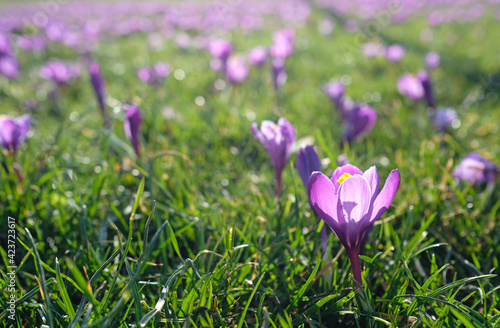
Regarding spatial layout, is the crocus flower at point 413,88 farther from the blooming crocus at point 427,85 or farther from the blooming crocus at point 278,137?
the blooming crocus at point 278,137

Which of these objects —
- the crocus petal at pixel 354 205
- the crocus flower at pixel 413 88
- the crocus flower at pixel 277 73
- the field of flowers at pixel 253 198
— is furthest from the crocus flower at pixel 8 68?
the crocus petal at pixel 354 205

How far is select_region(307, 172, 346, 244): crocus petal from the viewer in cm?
92

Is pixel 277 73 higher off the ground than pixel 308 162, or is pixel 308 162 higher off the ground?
pixel 308 162

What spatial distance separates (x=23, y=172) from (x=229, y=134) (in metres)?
1.26

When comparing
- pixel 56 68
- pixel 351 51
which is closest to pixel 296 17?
pixel 351 51

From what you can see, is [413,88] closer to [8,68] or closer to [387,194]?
[387,194]

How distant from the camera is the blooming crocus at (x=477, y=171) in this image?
5.66ft

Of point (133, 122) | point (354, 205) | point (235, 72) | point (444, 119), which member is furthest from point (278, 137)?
point (235, 72)

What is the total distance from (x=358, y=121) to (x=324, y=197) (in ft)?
4.20

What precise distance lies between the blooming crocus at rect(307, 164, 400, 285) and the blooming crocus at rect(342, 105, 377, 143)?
3.79 ft

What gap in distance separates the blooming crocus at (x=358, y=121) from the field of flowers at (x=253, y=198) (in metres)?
0.01

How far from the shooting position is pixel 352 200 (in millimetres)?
937

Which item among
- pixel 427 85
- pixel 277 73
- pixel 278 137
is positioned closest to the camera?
pixel 278 137

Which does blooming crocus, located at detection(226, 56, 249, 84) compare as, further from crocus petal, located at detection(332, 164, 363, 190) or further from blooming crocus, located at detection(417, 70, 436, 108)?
crocus petal, located at detection(332, 164, 363, 190)
